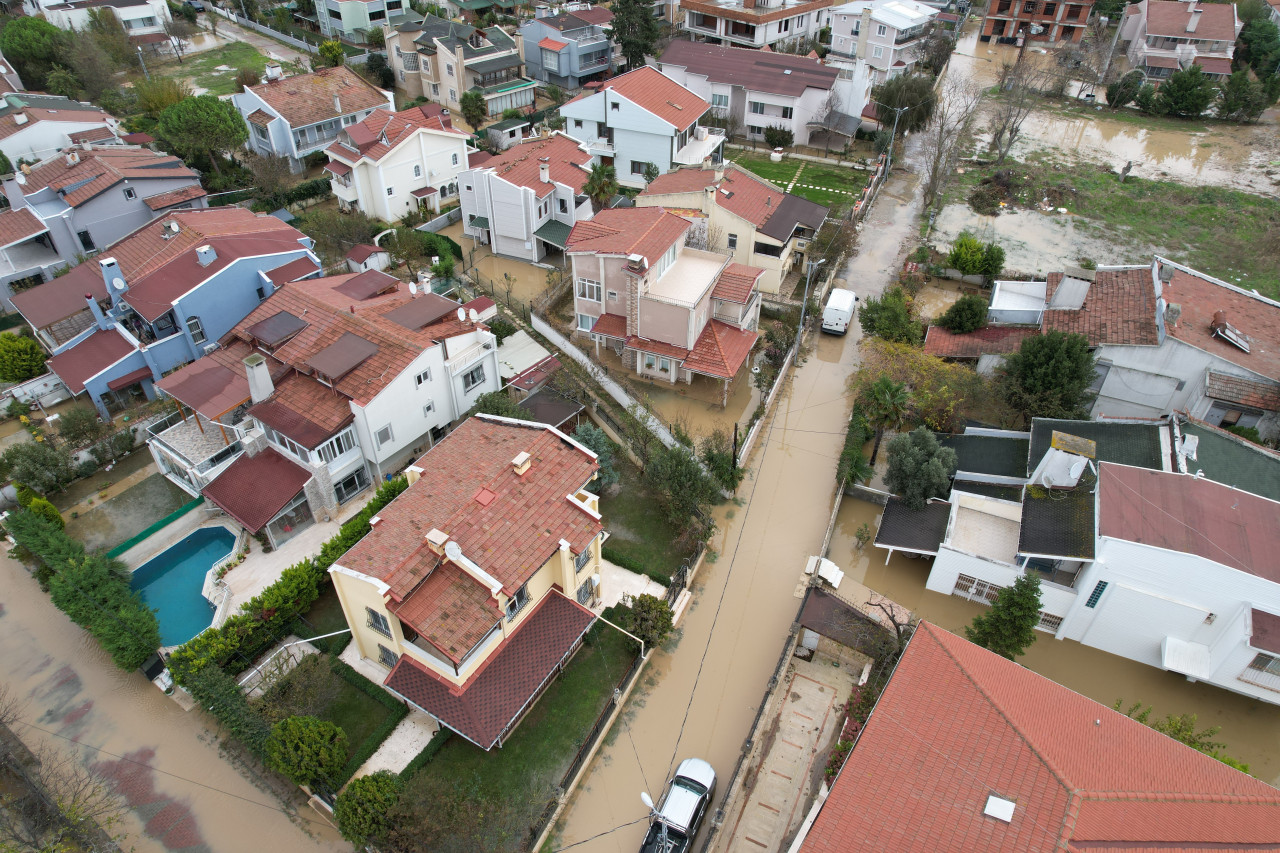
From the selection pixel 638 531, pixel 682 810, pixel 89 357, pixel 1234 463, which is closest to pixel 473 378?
pixel 638 531

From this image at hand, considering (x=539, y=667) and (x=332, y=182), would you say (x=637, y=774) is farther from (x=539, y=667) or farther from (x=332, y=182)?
(x=332, y=182)

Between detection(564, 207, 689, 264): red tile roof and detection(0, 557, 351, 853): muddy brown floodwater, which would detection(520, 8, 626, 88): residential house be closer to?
detection(564, 207, 689, 264): red tile roof

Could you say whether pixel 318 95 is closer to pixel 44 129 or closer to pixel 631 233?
pixel 44 129

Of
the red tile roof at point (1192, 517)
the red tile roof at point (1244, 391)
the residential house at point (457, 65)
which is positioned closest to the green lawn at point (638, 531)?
the red tile roof at point (1192, 517)

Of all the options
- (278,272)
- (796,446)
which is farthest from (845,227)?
(278,272)

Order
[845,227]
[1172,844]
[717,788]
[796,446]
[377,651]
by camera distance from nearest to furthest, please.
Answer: [1172,844] → [717,788] → [377,651] → [796,446] → [845,227]

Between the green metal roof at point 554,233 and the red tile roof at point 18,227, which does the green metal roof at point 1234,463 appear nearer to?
the green metal roof at point 554,233
